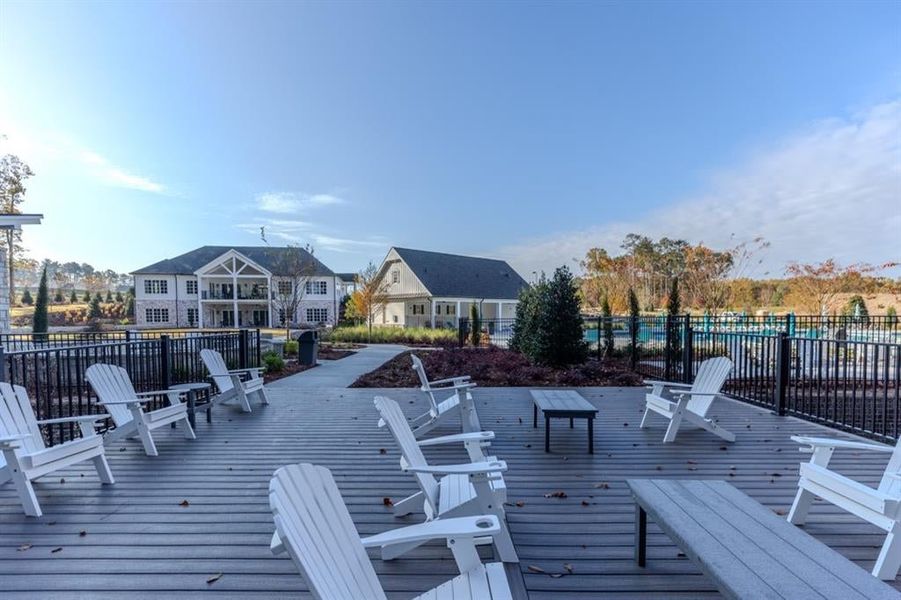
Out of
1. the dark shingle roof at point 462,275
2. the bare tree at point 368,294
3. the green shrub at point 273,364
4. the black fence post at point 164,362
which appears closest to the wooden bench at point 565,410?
the black fence post at point 164,362

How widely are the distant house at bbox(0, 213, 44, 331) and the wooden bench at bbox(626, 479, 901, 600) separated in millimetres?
16341

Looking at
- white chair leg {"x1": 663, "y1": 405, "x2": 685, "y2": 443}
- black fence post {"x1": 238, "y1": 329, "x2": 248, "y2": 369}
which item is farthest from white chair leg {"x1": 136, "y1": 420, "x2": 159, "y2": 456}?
white chair leg {"x1": 663, "y1": 405, "x2": 685, "y2": 443}

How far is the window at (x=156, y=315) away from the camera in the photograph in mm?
34344

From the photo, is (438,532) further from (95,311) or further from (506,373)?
(95,311)

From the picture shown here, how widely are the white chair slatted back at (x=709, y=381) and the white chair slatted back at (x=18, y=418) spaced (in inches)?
249

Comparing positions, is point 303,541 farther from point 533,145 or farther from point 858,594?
point 533,145

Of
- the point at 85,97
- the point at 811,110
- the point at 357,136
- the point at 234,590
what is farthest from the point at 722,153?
the point at 85,97

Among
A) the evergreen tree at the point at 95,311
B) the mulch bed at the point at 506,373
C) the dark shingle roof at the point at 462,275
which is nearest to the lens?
the mulch bed at the point at 506,373

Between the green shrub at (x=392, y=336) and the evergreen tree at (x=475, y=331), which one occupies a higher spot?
the evergreen tree at (x=475, y=331)

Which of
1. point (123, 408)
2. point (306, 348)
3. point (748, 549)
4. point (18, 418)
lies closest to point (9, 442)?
point (18, 418)

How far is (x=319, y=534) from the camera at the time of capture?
140cm

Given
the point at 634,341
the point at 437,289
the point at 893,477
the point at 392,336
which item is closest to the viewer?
the point at 893,477

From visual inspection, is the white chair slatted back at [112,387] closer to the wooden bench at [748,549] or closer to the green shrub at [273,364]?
the wooden bench at [748,549]

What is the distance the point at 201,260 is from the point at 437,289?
21.2 m
